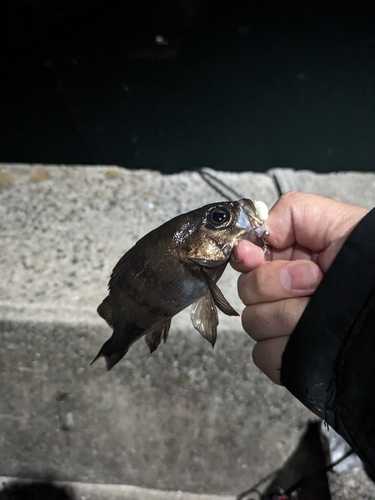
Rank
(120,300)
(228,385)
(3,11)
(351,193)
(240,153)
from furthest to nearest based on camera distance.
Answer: (240,153) → (351,193) → (3,11) → (228,385) → (120,300)

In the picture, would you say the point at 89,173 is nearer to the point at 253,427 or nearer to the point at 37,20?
the point at 37,20

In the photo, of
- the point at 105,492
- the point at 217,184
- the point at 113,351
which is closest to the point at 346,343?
the point at 113,351

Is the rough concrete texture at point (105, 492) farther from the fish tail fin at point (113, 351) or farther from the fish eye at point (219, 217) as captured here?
the fish eye at point (219, 217)

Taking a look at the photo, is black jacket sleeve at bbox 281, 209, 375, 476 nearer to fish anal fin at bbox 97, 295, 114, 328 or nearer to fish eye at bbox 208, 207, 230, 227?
fish eye at bbox 208, 207, 230, 227

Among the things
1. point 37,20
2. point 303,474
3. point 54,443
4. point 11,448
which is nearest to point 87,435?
point 54,443

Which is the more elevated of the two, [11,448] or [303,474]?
[303,474]

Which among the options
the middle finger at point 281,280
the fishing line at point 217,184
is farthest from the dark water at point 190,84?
the middle finger at point 281,280

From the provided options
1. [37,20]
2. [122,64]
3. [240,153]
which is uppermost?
[37,20]
